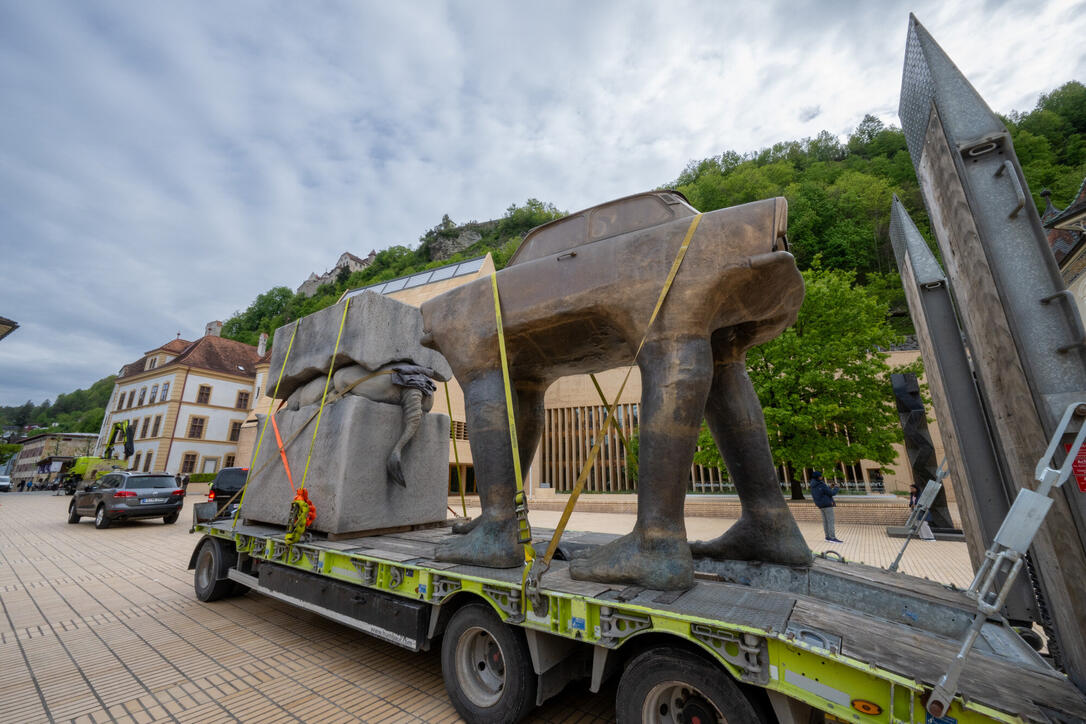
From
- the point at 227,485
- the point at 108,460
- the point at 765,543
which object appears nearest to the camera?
the point at 765,543

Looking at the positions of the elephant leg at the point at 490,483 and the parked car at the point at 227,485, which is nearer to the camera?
the elephant leg at the point at 490,483

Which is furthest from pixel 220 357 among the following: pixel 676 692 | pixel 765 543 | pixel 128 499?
pixel 676 692

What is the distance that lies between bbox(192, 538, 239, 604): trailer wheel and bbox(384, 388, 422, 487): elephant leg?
2415mm

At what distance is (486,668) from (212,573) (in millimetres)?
4335

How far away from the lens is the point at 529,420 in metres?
4.50

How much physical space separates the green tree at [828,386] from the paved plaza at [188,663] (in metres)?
6.92

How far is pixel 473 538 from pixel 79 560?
9.41 meters

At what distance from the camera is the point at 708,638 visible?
1.98 m

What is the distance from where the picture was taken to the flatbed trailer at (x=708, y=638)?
1.68 meters

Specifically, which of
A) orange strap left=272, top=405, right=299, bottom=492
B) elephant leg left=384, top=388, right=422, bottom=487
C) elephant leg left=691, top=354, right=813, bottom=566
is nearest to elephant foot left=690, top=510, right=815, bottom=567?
elephant leg left=691, top=354, right=813, bottom=566

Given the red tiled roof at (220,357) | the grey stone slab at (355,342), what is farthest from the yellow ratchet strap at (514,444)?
the red tiled roof at (220,357)

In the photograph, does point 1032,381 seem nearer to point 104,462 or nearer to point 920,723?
point 920,723

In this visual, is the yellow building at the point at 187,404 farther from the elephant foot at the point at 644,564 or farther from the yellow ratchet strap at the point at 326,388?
the elephant foot at the point at 644,564

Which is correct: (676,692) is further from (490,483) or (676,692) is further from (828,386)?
(828,386)
